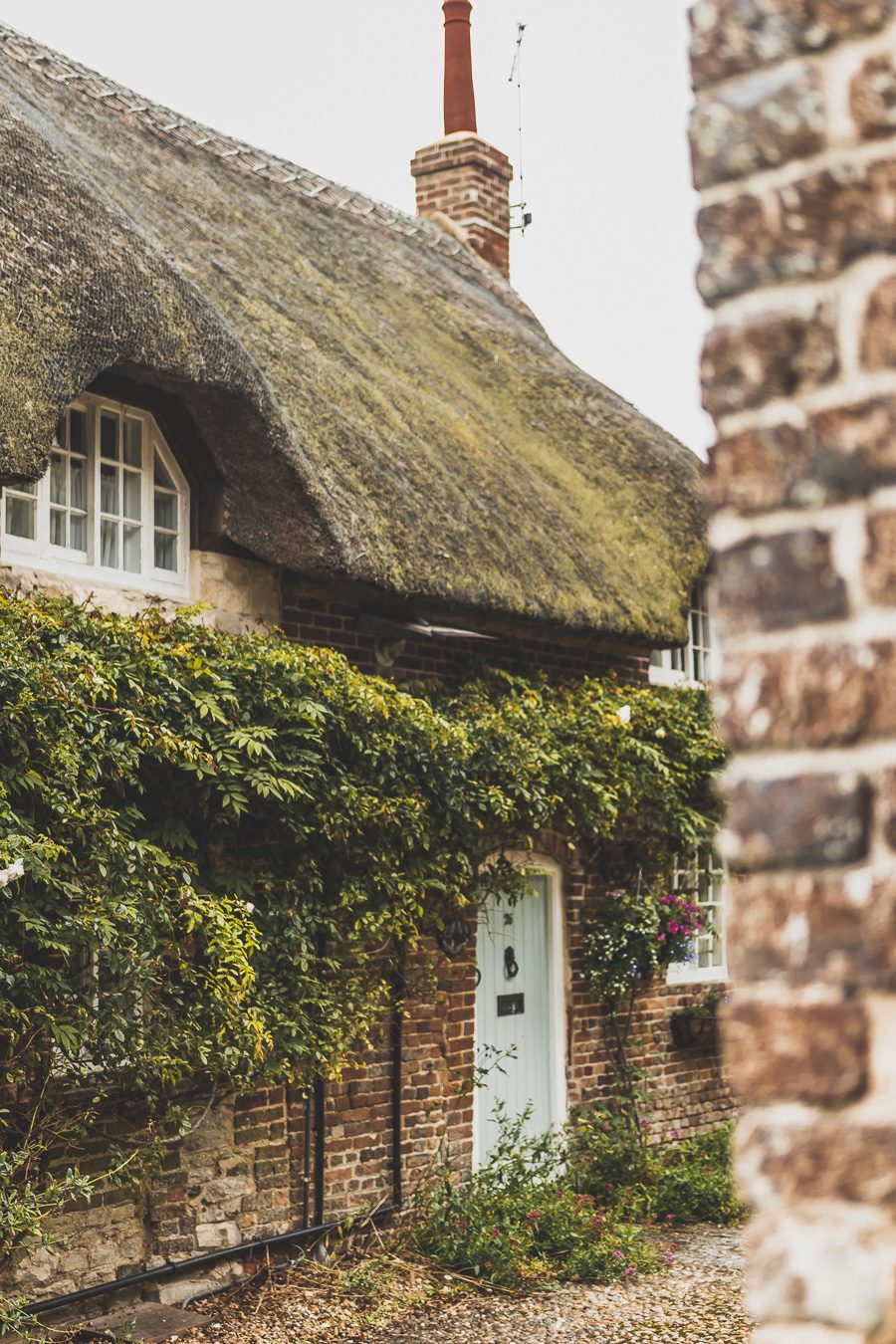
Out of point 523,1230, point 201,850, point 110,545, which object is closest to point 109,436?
point 110,545

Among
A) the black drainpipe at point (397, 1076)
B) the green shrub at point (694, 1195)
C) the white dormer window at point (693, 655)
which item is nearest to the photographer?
the black drainpipe at point (397, 1076)

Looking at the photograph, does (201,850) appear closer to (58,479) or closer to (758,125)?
(58,479)

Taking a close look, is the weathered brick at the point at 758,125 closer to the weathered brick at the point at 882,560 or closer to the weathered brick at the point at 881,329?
the weathered brick at the point at 881,329

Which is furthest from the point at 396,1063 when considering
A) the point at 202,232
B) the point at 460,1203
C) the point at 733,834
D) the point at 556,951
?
the point at 733,834

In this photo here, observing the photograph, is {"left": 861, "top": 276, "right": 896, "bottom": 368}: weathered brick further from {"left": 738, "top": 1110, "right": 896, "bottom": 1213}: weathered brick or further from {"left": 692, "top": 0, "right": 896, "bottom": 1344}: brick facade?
{"left": 738, "top": 1110, "right": 896, "bottom": 1213}: weathered brick

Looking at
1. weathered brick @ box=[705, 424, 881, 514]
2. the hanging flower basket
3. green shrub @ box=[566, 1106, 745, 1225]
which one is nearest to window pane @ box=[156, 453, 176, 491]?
green shrub @ box=[566, 1106, 745, 1225]

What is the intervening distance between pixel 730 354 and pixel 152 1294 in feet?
22.3

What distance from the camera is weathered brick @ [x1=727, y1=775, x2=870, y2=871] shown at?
1.53 meters

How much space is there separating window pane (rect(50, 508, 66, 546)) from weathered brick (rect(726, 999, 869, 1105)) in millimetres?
6424

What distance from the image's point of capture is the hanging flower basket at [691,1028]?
1142 centimetres

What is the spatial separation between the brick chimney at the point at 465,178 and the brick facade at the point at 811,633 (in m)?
15.0

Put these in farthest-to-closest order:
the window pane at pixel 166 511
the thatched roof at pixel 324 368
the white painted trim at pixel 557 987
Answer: the white painted trim at pixel 557 987, the window pane at pixel 166 511, the thatched roof at pixel 324 368

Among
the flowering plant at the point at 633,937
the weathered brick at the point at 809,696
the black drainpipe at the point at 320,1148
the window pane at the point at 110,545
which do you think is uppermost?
the window pane at the point at 110,545

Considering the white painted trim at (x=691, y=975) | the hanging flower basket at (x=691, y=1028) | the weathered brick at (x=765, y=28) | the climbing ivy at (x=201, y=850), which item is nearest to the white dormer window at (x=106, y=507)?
the climbing ivy at (x=201, y=850)
